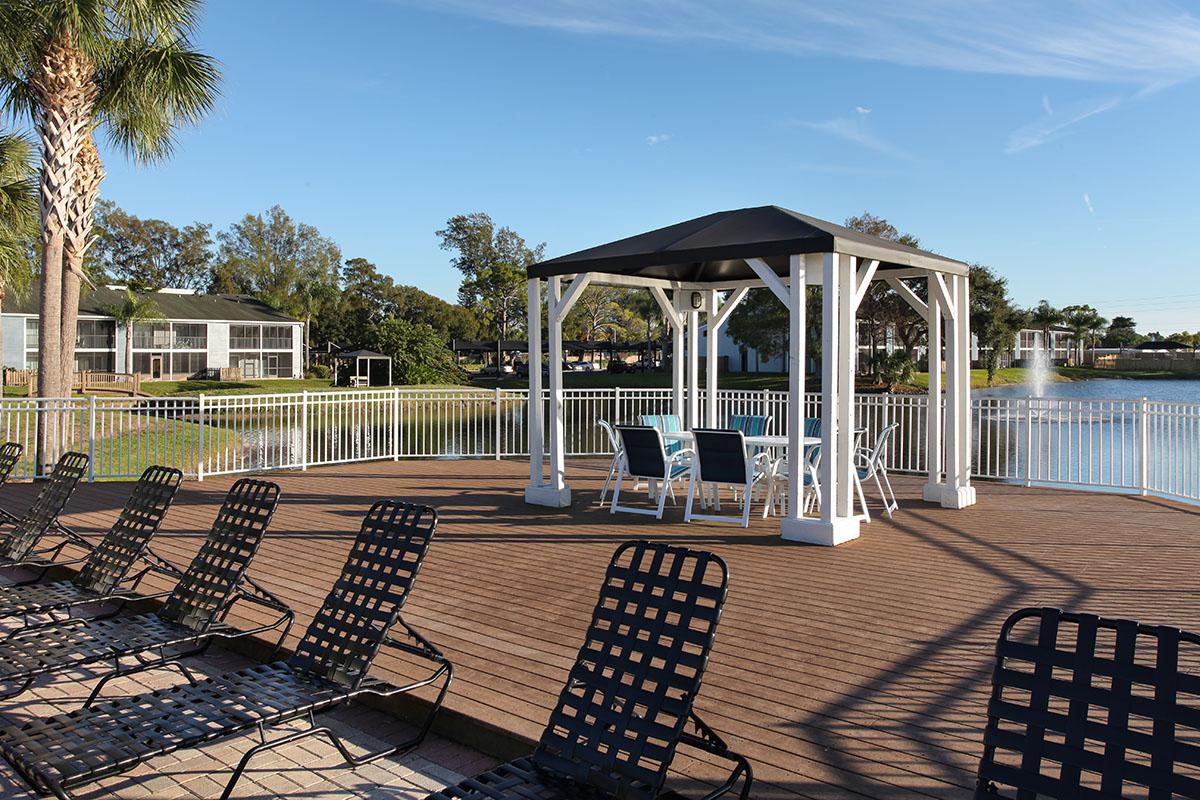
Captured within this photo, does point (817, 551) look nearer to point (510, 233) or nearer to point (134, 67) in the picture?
point (134, 67)

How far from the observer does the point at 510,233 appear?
68.1 meters

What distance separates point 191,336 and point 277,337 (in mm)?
4766

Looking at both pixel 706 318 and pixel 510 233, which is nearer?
pixel 706 318

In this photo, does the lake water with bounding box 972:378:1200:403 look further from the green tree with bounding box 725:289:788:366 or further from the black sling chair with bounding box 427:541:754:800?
the black sling chair with bounding box 427:541:754:800

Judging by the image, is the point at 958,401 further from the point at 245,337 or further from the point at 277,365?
the point at 277,365

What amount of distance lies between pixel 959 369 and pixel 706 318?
11.4 feet

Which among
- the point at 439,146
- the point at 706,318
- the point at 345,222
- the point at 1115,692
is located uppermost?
Result: the point at 345,222

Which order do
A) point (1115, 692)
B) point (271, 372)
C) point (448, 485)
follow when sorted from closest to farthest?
point (1115, 692), point (448, 485), point (271, 372)

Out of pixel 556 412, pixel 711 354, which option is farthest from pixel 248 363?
pixel 556 412

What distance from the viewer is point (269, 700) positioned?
Answer: 3174mm

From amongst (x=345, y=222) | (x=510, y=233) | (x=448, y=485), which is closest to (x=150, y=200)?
(x=345, y=222)

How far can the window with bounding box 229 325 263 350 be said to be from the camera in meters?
48.9

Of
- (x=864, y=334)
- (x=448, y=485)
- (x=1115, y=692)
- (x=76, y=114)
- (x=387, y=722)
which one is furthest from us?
(x=864, y=334)

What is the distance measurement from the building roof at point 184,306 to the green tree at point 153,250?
2152 cm
